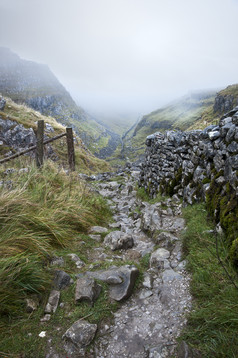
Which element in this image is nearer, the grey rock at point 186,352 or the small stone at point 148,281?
the grey rock at point 186,352

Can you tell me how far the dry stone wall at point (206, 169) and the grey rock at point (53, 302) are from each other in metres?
2.91

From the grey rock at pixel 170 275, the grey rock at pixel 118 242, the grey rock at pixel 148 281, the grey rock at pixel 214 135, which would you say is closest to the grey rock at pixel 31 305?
the grey rock at pixel 148 281

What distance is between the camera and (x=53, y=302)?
3.13 meters

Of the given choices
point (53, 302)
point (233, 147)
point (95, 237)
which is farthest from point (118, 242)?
point (233, 147)

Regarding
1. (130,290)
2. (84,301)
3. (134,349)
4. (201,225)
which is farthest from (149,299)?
(201,225)

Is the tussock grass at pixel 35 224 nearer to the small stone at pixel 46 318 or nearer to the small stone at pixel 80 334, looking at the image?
the small stone at pixel 46 318

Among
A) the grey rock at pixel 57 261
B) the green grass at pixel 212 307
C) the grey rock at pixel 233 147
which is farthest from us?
the grey rock at pixel 233 147

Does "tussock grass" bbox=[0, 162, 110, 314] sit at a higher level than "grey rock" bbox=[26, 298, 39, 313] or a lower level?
higher

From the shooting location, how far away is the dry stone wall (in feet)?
14.1

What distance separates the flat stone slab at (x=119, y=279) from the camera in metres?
3.43

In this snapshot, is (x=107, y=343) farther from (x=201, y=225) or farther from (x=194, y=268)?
(x=201, y=225)

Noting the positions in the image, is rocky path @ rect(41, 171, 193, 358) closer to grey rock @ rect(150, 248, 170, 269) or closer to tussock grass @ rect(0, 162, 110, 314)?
grey rock @ rect(150, 248, 170, 269)

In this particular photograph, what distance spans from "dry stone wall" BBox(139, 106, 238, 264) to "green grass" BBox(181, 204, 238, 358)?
1.47ft

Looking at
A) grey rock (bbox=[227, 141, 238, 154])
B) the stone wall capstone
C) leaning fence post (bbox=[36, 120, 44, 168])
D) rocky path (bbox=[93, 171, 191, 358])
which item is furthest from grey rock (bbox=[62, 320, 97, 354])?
leaning fence post (bbox=[36, 120, 44, 168])
